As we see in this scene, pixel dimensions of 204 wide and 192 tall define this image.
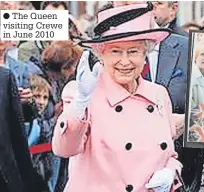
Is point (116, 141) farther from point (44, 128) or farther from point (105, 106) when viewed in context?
point (44, 128)

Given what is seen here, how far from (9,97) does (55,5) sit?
371mm

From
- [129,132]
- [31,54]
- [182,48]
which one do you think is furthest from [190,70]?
[31,54]

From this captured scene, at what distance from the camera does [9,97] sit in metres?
2.02

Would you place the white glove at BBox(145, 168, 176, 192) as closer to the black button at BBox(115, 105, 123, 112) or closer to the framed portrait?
the framed portrait

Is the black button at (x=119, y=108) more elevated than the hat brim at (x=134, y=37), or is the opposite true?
the hat brim at (x=134, y=37)

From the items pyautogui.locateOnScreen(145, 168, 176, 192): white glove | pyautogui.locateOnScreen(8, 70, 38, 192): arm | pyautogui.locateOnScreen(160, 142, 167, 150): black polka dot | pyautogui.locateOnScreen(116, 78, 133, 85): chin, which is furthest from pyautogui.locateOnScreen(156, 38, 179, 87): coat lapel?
pyautogui.locateOnScreen(8, 70, 38, 192): arm

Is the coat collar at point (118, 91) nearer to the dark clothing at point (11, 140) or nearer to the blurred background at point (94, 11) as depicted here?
the blurred background at point (94, 11)

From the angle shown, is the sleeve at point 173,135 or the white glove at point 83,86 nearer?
the white glove at point 83,86

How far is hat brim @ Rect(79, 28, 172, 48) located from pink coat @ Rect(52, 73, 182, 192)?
0.12 meters

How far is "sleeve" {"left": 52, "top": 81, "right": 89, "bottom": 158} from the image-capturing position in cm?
194

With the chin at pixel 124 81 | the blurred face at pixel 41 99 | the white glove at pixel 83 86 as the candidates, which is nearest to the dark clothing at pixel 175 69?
the chin at pixel 124 81

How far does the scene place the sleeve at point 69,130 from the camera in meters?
1.94

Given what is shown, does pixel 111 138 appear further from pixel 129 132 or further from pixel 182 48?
pixel 182 48

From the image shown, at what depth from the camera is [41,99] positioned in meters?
2.04
